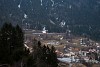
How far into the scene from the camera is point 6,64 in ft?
124

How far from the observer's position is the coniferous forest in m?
40.3

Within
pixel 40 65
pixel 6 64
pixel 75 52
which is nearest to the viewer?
pixel 6 64

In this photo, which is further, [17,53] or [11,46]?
[11,46]

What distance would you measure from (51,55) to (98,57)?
295 ft

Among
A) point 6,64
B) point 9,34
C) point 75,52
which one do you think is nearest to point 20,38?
point 9,34

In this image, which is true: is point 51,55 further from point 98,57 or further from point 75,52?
point 75,52

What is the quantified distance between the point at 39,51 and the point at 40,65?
753 centimetres

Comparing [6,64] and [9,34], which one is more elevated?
[9,34]

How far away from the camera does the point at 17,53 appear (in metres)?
41.5

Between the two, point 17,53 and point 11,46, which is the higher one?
point 11,46

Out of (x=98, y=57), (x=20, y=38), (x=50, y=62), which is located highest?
(x=20, y=38)

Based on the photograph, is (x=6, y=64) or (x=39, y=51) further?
(x=39, y=51)

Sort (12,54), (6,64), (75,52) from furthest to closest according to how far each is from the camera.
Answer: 1. (75,52)
2. (12,54)
3. (6,64)

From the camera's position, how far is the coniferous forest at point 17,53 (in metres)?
40.3
